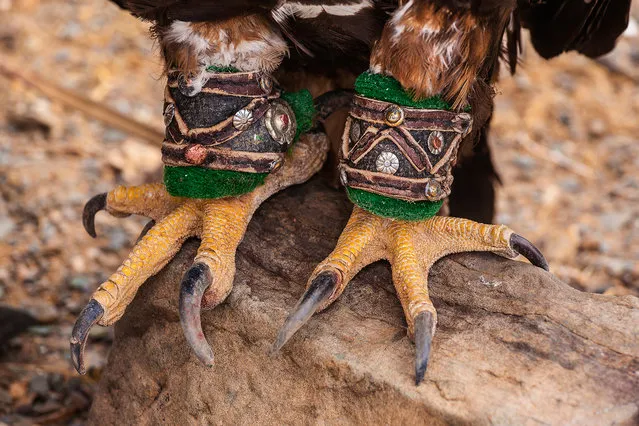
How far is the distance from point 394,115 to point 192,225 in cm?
47

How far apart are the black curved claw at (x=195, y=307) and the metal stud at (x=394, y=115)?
423 millimetres

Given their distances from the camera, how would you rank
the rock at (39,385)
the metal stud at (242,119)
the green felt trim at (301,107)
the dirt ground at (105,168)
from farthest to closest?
the dirt ground at (105,168)
the rock at (39,385)
the green felt trim at (301,107)
the metal stud at (242,119)

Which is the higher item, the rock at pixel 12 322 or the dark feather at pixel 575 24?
the dark feather at pixel 575 24

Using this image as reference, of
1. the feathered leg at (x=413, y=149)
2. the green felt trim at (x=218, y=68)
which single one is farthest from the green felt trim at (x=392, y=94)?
the green felt trim at (x=218, y=68)

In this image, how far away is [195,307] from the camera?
1315 millimetres

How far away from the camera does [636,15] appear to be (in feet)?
13.7

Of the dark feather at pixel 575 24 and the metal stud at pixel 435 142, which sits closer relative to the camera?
the metal stud at pixel 435 142

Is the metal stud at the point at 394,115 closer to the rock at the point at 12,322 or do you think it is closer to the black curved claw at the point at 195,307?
the black curved claw at the point at 195,307

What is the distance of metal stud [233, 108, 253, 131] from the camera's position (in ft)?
4.67

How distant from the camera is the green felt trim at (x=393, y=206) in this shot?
140 cm

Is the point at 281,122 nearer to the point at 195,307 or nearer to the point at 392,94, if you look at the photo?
the point at 392,94

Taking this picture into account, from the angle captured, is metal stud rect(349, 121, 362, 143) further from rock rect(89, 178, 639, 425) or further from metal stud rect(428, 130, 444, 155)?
rock rect(89, 178, 639, 425)

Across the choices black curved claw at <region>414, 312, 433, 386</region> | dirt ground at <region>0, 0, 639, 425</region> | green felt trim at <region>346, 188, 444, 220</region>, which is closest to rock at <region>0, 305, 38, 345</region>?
dirt ground at <region>0, 0, 639, 425</region>

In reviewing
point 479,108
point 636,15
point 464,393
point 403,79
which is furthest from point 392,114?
point 636,15
